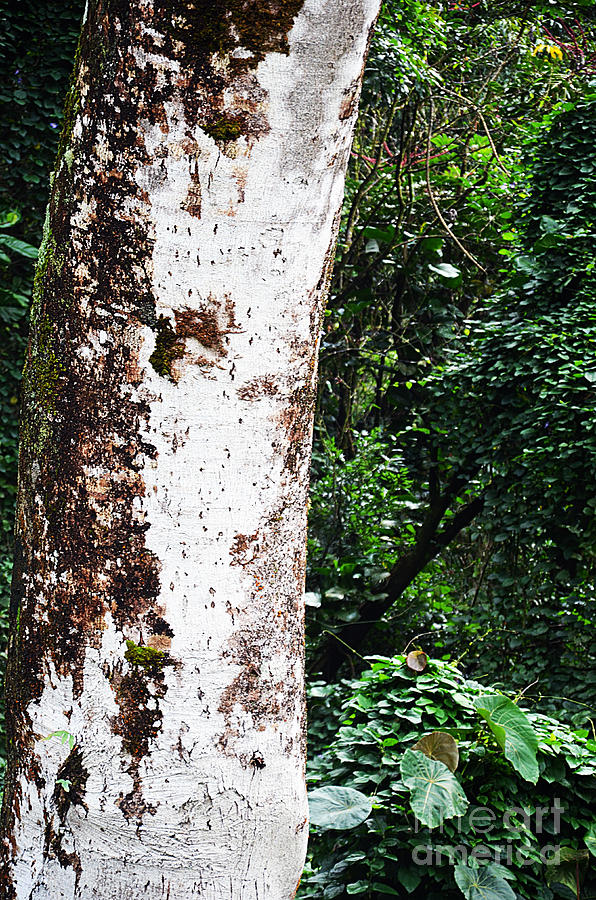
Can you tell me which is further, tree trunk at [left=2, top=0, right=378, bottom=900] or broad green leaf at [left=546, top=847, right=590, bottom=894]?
broad green leaf at [left=546, top=847, right=590, bottom=894]

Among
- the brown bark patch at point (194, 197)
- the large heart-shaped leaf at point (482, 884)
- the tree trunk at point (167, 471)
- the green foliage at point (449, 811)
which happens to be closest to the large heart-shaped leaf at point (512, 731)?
the green foliage at point (449, 811)

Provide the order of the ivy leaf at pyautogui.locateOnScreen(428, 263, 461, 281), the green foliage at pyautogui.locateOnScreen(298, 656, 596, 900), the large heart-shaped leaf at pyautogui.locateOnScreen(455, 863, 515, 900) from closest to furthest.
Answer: the large heart-shaped leaf at pyautogui.locateOnScreen(455, 863, 515, 900) < the green foliage at pyautogui.locateOnScreen(298, 656, 596, 900) < the ivy leaf at pyautogui.locateOnScreen(428, 263, 461, 281)

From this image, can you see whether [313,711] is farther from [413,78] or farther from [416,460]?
[413,78]

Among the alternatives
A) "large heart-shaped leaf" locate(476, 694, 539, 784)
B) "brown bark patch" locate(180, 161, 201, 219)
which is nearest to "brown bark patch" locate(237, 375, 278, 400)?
"brown bark patch" locate(180, 161, 201, 219)

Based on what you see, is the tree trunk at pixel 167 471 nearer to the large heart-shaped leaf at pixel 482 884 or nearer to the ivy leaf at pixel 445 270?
the large heart-shaped leaf at pixel 482 884

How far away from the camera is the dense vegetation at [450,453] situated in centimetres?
207

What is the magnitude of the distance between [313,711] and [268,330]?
336cm

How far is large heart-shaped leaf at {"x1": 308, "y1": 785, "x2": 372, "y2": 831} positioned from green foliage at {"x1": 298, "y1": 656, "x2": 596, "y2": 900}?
3.0 inches

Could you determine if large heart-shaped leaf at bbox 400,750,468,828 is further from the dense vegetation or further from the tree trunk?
the tree trunk

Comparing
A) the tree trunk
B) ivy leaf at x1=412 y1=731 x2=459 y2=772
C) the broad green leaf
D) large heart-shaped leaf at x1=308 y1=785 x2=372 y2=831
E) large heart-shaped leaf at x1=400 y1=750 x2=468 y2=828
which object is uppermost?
the tree trunk

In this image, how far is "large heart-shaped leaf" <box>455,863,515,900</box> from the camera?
1849 millimetres

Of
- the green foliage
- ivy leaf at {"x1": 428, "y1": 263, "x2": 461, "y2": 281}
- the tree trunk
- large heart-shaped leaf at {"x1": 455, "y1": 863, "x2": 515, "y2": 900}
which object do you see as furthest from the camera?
ivy leaf at {"x1": 428, "y1": 263, "x2": 461, "y2": 281}

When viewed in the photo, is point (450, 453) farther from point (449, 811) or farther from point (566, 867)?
point (449, 811)

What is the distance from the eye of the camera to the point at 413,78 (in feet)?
15.6
